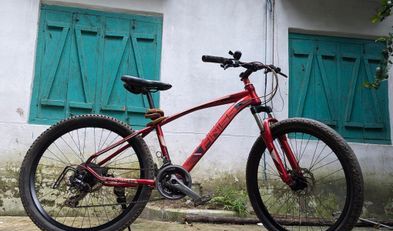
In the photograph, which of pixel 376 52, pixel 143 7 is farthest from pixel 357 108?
pixel 143 7

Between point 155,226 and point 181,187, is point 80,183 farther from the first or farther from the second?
point 155,226

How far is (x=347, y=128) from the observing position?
4.96 m

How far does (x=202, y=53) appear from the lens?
15.7ft

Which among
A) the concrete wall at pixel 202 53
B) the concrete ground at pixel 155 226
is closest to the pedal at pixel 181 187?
the concrete ground at pixel 155 226

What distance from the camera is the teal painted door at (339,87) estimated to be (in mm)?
4961

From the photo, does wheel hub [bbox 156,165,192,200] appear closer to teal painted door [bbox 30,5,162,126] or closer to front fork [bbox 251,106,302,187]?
front fork [bbox 251,106,302,187]

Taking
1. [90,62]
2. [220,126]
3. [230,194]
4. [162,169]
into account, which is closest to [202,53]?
[90,62]

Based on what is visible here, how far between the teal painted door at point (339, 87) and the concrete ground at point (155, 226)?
1745 mm

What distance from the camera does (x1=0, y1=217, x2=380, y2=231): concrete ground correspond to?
355cm

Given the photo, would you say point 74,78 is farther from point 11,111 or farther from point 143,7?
point 143,7

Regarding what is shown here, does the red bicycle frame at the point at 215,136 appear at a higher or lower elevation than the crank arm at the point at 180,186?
higher

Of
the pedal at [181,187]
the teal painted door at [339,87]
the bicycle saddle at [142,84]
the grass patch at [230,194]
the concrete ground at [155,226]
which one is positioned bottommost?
the concrete ground at [155,226]

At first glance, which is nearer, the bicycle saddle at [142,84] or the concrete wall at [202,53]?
the bicycle saddle at [142,84]

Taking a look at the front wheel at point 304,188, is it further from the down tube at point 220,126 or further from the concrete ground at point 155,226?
the concrete ground at point 155,226
